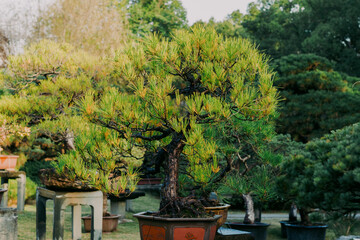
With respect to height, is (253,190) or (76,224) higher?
(253,190)

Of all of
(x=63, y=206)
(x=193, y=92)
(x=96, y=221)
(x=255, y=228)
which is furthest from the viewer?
(x=255, y=228)

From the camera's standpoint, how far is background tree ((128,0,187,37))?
19359 millimetres

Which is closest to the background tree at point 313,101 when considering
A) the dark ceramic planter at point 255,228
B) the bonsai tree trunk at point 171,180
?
the dark ceramic planter at point 255,228

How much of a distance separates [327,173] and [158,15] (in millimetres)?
18319

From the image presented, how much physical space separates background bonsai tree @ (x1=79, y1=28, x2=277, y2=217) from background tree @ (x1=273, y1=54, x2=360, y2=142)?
5.91m

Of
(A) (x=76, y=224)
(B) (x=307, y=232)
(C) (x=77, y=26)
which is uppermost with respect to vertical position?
(C) (x=77, y=26)

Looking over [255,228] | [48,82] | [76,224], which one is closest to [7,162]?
[48,82]

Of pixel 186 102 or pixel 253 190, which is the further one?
pixel 253 190

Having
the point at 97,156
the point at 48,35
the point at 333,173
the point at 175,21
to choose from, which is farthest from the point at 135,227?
the point at 175,21

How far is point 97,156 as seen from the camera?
2814 mm

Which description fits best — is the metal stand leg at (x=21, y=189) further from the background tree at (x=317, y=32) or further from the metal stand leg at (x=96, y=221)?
the background tree at (x=317, y=32)

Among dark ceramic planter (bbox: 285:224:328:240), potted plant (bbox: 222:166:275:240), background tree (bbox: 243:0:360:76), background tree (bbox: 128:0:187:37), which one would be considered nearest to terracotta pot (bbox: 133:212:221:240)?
potted plant (bbox: 222:166:275:240)

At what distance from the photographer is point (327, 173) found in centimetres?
248

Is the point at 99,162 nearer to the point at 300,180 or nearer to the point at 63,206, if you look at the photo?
the point at 63,206
